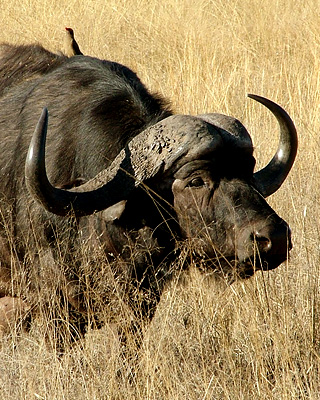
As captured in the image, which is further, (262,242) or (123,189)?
(123,189)

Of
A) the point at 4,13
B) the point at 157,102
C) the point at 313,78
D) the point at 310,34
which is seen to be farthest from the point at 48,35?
the point at 157,102

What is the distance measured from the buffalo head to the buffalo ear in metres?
0.02

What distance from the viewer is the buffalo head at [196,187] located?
384 cm

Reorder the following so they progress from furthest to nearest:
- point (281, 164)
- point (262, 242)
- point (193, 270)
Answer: point (281, 164) → point (193, 270) → point (262, 242)

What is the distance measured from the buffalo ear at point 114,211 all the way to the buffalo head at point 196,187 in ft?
0.07

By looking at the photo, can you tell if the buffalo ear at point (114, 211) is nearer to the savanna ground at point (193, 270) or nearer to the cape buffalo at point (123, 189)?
the cape buffalo at point (123, 189)

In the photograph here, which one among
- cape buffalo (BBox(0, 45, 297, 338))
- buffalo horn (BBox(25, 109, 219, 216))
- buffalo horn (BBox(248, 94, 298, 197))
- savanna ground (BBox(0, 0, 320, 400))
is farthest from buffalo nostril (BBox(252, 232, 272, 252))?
buffalo horn (BBox(248, 94, 298, 197))

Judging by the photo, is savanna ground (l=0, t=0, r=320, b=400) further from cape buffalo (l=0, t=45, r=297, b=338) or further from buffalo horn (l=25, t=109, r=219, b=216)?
buffalo horn (l=25, t=109, r=219, b=216)

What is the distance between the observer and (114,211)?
404cm

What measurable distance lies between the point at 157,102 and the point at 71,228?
882mm

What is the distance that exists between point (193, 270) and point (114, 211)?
0.50 m

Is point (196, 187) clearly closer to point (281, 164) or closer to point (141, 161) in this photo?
point (141, 161)

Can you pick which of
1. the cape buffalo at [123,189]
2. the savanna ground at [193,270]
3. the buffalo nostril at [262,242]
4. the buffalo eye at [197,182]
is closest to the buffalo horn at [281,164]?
the cape buffalo at [123,189]

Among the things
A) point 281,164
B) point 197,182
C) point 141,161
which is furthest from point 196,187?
point 281,164
